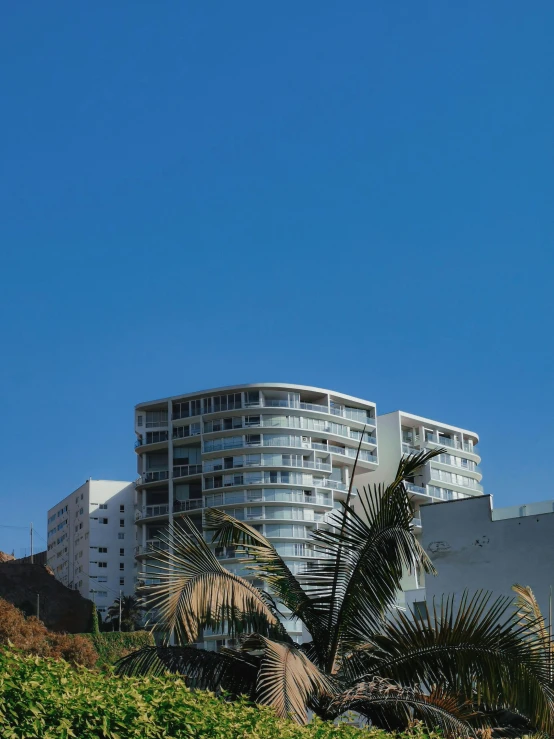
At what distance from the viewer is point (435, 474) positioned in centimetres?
11581

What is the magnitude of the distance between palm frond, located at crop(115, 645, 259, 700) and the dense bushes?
2171 inches

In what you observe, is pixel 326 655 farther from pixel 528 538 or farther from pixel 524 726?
pixel 528 538

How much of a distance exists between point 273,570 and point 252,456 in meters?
93.7

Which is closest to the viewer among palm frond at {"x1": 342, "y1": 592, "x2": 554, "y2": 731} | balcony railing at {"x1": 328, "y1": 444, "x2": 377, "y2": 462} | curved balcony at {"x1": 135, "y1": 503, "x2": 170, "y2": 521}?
palm frond at {"x1": 342, "y1": 592, "x2": 554, "y2": 731}

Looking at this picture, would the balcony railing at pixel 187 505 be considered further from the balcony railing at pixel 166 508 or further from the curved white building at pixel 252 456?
the curved white building at pixel 252 456

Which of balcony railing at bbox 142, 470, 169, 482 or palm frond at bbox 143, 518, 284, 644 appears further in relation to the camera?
balcony railing at bbox 142, 470, 169, 482

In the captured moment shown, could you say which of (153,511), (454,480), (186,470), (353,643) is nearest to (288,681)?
(353,643)

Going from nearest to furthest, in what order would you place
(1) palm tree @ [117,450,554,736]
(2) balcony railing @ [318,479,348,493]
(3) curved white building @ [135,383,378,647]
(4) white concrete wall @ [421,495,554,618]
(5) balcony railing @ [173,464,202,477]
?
(1) palm tree @ [117,450,554,736] → (4) white concrete wall @ [421,495,554,618] → (3) curved white building @ [135,383,378,647] → (2) balcony railing @ [318,479,348,493] → (5) balcony railing @ [173,464,202,477]

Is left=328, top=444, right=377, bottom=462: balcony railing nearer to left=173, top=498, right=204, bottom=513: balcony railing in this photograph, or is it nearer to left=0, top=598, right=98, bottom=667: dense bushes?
left=173, top=498, right=204, bottom=513: balcony railing

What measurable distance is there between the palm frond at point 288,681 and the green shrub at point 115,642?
86.0 meters

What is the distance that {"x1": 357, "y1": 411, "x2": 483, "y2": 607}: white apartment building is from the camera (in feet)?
377

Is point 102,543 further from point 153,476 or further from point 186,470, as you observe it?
point 186,470

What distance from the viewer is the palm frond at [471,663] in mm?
10953

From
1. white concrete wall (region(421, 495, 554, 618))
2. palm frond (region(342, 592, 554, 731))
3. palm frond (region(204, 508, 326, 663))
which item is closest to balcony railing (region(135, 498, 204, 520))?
white concrete wall (region(421, 495, 554, 618))
